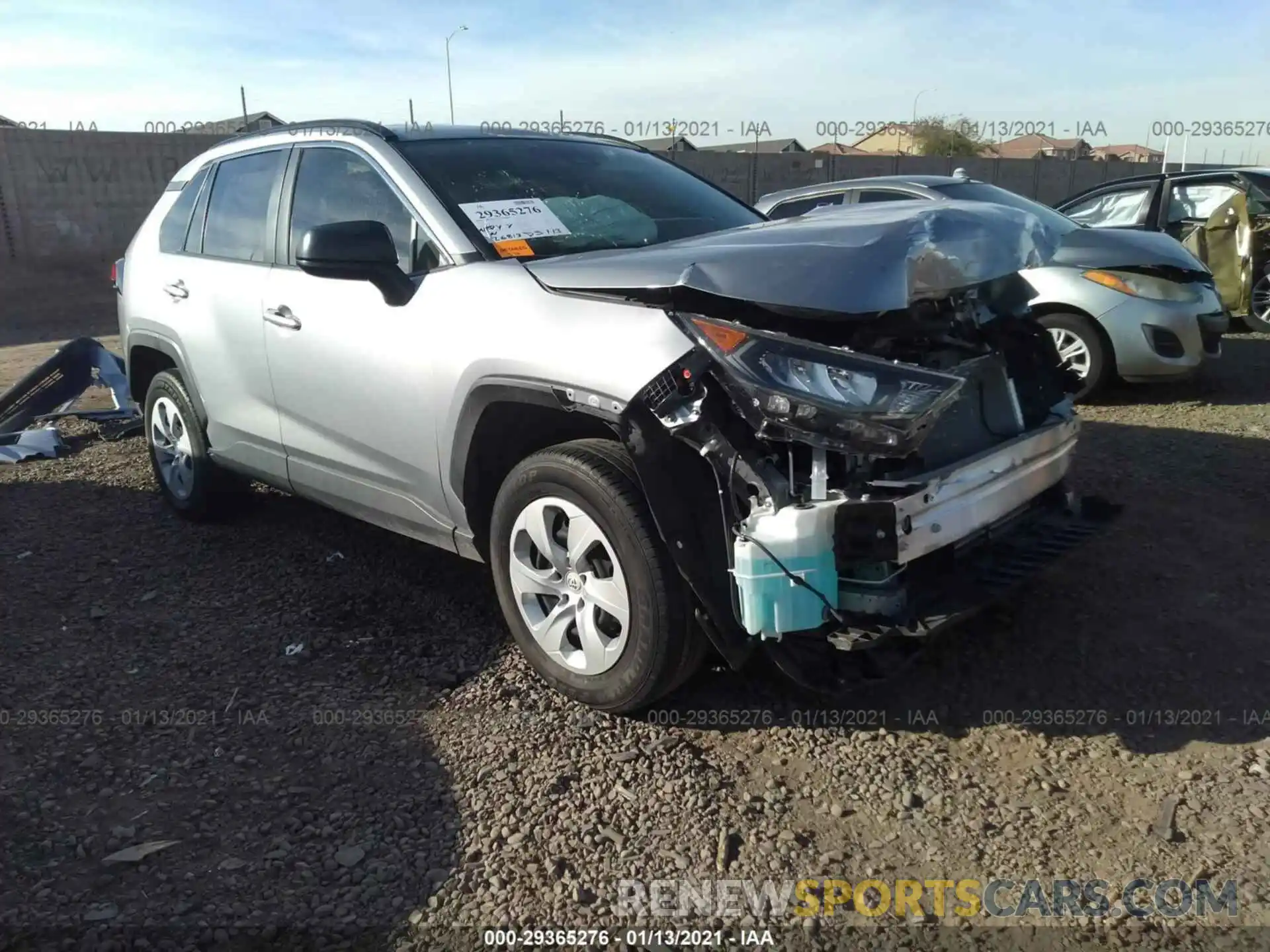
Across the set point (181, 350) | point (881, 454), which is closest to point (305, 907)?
point (881, 454)

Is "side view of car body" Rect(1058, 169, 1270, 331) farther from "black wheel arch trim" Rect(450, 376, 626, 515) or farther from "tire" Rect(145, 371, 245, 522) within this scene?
"tire" Rect(145, 371, 245, 522)

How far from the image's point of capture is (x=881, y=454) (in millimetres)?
2383

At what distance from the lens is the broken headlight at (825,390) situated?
2.38 metres

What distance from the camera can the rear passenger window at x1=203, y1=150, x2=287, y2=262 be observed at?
410 centimetres

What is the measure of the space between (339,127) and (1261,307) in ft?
28.4

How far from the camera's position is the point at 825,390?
2.42 metres

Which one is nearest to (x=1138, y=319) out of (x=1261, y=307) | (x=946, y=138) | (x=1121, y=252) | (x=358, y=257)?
(x=1121, y=252)

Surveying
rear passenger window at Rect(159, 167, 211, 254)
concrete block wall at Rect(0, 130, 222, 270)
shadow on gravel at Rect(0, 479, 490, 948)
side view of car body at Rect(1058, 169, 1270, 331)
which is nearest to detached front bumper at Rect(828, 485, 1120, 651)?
shadow on gravel at Rect(0, 479, 490, 948)

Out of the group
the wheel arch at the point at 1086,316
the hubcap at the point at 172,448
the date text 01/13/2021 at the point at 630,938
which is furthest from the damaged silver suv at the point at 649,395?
the wheel arch at the point at 1086,316

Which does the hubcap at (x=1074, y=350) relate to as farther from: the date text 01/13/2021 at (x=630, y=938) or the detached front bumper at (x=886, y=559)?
the date text 01/13/2021 at (x=630, y=938)

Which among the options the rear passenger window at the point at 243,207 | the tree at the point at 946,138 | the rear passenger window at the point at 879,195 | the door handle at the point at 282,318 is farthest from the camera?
the tree at the point at 946,138

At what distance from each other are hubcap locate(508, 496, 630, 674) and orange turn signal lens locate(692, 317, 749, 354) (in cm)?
64

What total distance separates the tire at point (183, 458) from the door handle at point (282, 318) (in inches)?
40.5

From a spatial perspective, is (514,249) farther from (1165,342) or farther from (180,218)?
(1165,342)
